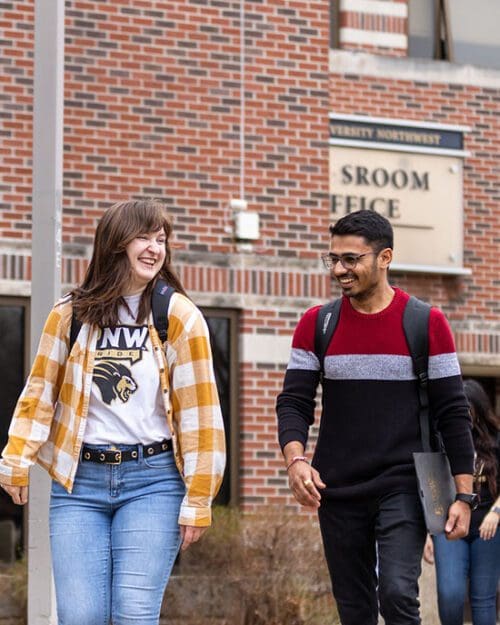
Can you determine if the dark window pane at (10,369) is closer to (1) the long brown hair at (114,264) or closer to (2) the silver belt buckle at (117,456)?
(1) the long brown hair at (114,264)

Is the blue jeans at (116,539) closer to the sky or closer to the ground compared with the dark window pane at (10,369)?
closer to the ground

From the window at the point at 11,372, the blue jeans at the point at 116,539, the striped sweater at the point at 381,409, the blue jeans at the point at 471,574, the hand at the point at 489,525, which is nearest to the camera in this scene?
the blue jeans at the point at 116,539

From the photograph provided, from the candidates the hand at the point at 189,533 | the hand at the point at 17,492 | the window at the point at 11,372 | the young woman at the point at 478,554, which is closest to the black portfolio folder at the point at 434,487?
the hand at the point at 189,533

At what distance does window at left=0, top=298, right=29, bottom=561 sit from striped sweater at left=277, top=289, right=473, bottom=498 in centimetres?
605

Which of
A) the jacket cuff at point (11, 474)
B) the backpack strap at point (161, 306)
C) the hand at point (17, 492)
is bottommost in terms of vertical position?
the hand at point (17, 492)

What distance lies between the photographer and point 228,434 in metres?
12.5

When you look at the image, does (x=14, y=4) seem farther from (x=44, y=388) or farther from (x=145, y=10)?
(x=44, y=388)

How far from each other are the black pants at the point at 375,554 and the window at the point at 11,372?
6.03 meters

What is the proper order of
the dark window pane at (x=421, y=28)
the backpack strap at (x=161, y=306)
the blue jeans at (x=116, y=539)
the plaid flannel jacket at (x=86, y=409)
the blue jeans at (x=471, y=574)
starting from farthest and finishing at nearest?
the dark window pane at (x=421, y=28)
the blue jeans at (x=471, y=574)
the backpack strap at (x=161, y=306)
the plaid flannel jacket at (x=86, y=409)
the blue jeans at (x=116, y=539)

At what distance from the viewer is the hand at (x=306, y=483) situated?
19.1 feet

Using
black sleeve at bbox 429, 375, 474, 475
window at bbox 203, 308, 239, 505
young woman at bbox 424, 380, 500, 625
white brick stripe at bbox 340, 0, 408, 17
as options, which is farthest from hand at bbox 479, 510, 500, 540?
white brick stripe at bbox 340, 0, 408, 17

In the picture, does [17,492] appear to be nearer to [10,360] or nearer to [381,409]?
[381,409]

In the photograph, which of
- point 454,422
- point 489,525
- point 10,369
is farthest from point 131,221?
point 10,369

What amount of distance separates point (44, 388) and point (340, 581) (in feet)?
4.89
